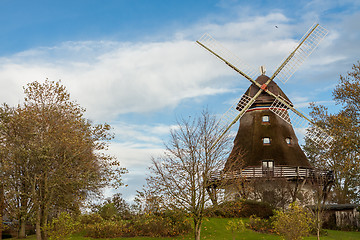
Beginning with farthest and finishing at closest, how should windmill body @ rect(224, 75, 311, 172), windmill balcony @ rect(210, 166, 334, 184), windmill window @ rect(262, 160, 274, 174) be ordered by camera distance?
1. windmill body @ rect(224, 75, 311, 172)
2. windmill window @ rect(262, 160, 274, 174)
3. windmill balcony @ rect(210, 166, 334, 184)

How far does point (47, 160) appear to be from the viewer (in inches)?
958

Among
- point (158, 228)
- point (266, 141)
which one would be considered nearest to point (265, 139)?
point (266, 141)

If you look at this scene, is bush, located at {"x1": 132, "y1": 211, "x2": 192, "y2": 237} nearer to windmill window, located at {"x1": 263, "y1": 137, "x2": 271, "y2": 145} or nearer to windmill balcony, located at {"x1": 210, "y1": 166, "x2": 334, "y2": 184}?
windmill balcony, located at {"x1": 210, "y1": 166, "x2": 334, "y2": 184}

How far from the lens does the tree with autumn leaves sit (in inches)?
972

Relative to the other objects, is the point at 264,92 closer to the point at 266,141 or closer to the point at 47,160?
the point at 266,141

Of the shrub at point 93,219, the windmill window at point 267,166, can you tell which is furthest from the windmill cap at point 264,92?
the shrub at point 93,219

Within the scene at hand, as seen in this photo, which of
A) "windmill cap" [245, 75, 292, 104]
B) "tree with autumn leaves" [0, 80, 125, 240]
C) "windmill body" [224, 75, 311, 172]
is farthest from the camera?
"windmill cap" [245, 75, 292, 104]

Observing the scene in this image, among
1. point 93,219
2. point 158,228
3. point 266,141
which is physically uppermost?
point 266,141

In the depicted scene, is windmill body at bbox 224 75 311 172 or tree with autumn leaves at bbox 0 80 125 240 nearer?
tree with autumn leaves at bbox 0 80 125 240

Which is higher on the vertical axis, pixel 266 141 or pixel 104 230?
pixel 266 141

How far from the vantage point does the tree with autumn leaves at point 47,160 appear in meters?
24.7

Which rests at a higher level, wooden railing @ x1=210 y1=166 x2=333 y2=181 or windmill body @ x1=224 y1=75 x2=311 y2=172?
windmill body @ x1=224 y1=75 x2=311 y2=172

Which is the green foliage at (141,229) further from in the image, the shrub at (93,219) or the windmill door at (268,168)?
the windmill door at (268,168)

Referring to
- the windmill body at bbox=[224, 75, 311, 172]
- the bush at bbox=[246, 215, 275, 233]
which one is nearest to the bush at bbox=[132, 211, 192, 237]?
the bush at bbox=[246, 215, 275, 233]
